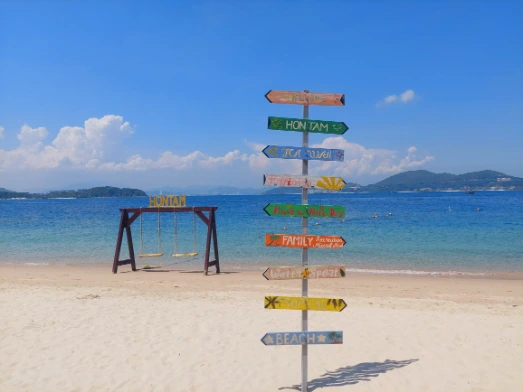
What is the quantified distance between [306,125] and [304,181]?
748 millimetres

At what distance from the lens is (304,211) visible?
18.2 ft

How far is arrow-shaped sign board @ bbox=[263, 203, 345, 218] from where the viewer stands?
553 centimetres

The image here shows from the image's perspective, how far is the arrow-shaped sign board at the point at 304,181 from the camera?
5.59 m

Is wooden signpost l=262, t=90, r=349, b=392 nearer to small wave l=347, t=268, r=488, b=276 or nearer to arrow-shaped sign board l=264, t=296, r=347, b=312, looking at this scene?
arrow-shaped sign board l=264, t=296, r=347, b=312

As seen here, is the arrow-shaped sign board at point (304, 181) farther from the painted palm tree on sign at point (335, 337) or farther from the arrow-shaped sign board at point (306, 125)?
the painted palm tree on sign at point (335, 337)

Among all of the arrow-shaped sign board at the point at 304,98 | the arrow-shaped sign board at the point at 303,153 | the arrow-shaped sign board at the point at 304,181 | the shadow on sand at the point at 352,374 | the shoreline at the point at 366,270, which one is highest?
the arrow-shaped sign board at the point at 304,98

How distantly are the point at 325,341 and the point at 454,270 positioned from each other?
15089mm

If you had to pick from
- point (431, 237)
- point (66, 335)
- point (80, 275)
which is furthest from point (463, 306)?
point (431, 237)

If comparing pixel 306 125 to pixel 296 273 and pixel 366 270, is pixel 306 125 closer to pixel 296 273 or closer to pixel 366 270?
pixel 296 273

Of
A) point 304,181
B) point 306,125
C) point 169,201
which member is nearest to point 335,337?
point 304,181

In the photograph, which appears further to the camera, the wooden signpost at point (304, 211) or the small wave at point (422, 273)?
the small wave at point (422, 273)

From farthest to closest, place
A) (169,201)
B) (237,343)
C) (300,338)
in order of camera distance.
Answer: (169,201) → (237,343) → (300,338)

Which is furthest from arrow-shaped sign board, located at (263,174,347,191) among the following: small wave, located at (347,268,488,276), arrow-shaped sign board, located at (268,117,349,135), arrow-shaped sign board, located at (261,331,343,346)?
small wave, located at (347,268,488,276)

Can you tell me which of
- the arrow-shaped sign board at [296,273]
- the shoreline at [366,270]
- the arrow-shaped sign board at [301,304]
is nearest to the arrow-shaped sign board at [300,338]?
the arrow-shaped sign board at [301,304]
